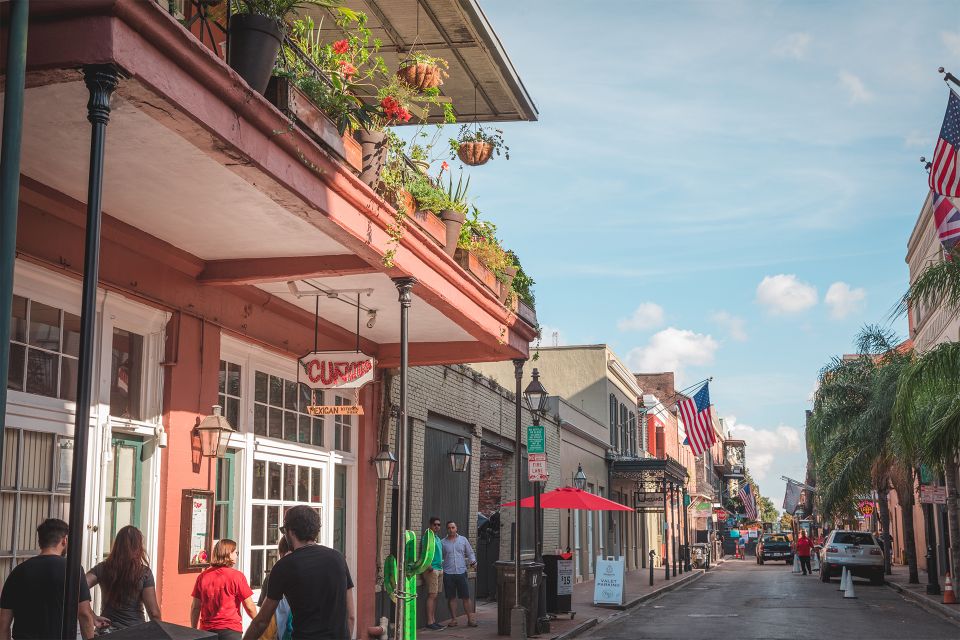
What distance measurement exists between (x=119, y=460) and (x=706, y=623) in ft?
39.6

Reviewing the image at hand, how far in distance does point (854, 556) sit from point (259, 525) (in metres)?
23.7

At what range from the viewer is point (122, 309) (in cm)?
895

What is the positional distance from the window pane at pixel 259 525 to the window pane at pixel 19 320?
13.5 ft

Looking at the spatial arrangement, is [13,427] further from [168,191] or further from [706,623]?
[706,623]

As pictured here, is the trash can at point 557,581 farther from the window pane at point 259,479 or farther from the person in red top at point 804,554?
the person in red top at point 804,554

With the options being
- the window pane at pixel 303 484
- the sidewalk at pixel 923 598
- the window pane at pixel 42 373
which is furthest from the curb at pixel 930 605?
the window pane at pixel 42 373

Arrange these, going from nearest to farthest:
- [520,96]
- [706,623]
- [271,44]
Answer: [271,44] < [520,96] < [706,623]

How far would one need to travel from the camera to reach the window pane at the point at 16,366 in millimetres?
7738

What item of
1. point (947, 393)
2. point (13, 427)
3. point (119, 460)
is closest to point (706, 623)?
point (947, 393)

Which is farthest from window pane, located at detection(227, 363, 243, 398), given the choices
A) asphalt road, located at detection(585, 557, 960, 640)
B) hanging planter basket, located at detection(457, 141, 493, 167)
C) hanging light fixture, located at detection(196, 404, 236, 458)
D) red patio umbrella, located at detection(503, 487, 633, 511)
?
red patio umbrella, located at detection(503, 487, 633, 511)

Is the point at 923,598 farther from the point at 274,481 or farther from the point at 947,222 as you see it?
the point at 274,481

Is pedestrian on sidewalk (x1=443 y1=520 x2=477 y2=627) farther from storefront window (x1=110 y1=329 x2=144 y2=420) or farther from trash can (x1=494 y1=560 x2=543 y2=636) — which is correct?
storefront window (x1=110 y1=329 x2=144 y2=420)

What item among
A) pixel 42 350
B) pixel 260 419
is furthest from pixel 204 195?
pixel 260 419

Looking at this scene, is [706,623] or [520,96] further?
[706,623]
